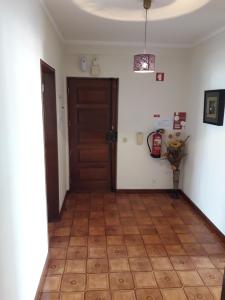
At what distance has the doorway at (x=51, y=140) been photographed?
319cm

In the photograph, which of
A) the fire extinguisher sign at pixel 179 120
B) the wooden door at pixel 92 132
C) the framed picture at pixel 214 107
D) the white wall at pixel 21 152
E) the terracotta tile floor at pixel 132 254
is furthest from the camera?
the fire extinguisher sign at pixel 179 120

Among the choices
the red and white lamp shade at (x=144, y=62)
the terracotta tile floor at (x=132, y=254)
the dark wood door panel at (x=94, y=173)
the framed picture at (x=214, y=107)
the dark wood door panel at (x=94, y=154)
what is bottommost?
the terracotta tile floor at (x=132, y=254)

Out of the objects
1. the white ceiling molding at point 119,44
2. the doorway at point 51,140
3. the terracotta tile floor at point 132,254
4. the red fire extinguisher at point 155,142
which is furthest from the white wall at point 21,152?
the red fire extinguisher at point 155,142

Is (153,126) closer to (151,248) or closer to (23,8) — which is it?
(151,248)

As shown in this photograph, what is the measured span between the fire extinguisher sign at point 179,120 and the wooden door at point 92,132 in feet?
3.43

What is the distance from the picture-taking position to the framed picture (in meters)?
3.12

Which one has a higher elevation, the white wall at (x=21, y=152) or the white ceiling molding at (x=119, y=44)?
the white ceiling molding at (x=119, y=44)

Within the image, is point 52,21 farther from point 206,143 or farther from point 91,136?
point 206,143

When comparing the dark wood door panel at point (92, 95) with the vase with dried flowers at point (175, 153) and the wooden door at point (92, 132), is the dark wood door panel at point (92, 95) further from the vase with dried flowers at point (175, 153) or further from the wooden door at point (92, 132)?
the vase with dried flowers at point (175, 153)

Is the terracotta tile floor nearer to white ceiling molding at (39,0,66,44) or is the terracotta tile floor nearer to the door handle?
the door handle

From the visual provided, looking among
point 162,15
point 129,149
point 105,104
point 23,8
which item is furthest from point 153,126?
→ point 23,8

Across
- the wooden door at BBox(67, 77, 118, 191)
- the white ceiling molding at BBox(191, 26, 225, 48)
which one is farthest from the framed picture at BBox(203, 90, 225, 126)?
the wooden door at BBox(67, 77, 118, 191)

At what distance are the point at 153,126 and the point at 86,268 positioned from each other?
2678 millimetres

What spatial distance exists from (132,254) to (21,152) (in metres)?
1.77
